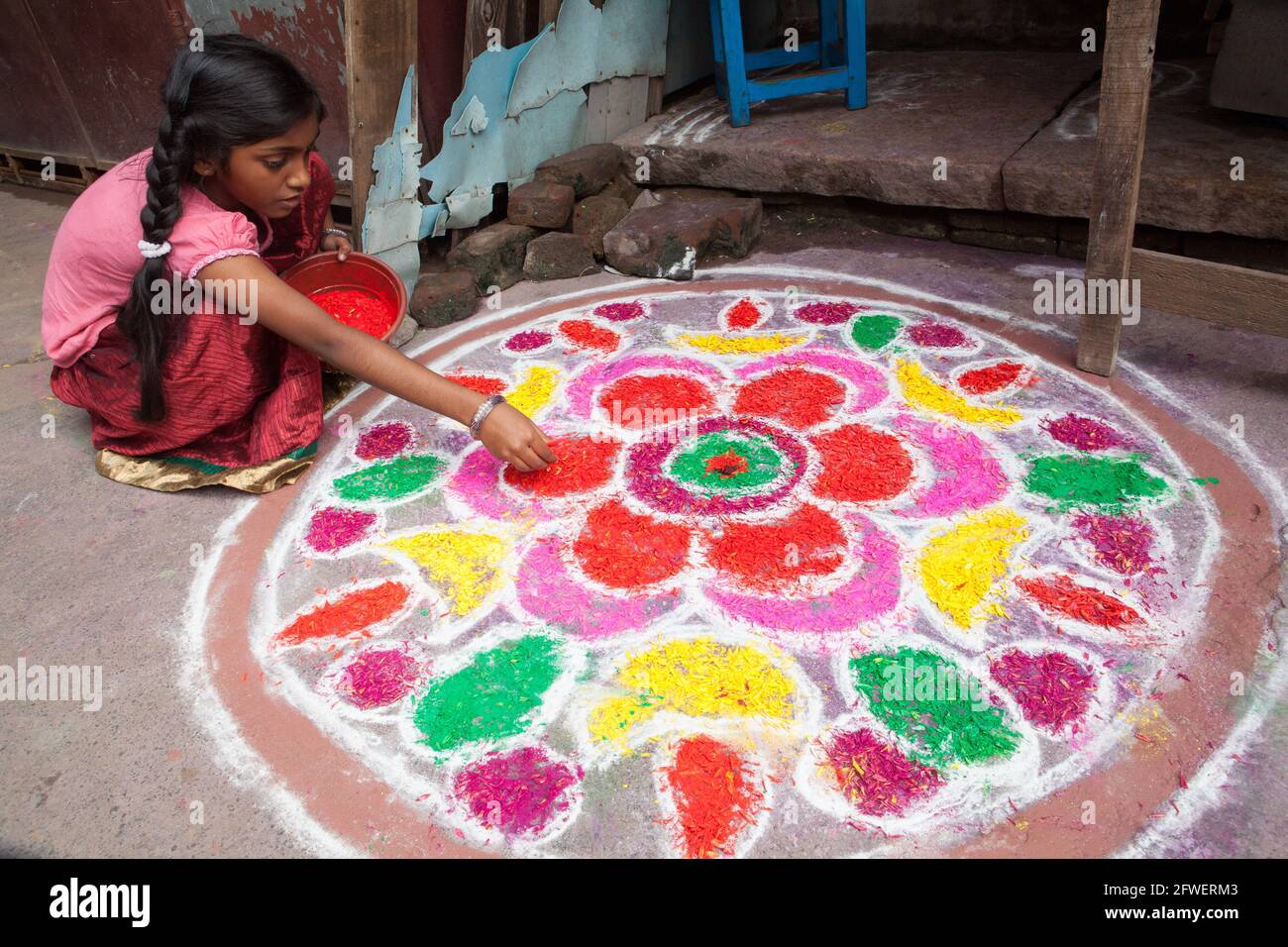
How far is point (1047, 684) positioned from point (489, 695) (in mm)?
1325

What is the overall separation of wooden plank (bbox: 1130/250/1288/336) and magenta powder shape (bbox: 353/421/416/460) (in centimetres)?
262

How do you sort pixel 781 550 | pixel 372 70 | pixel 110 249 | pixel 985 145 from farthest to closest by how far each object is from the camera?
pixel 985 145
pixel 372 70
pixel 110 249
pixel 781 550

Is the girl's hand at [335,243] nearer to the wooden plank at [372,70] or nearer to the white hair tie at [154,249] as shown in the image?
the wooden plank at [372,70]

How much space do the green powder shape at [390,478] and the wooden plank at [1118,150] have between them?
238cm

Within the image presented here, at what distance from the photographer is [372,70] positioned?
3783 millimetres

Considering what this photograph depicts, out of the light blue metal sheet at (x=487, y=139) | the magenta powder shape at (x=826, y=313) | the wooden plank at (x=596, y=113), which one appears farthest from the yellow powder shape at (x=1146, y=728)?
the wooden plank at (x=596, y=113)

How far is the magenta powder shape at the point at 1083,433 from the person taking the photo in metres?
2.83

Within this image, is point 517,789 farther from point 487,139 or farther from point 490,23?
point 490,23

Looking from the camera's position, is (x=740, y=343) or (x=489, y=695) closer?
(x=489, y=695)

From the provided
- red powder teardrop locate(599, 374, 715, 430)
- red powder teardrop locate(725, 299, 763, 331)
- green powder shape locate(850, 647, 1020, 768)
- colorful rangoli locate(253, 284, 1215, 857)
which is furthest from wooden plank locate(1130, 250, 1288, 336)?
green powder shape locate(850, 647, 1020, 768)

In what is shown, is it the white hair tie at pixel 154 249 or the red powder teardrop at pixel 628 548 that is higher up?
the white hair tie at pixel 154 249

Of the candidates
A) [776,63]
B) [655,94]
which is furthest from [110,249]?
[776,63]

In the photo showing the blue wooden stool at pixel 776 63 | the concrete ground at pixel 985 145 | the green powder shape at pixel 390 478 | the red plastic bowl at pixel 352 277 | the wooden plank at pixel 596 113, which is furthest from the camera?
the wooden plank at pixel 596 113

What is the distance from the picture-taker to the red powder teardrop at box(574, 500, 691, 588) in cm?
248
